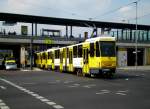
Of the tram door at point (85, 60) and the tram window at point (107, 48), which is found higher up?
the tram window at point (107, 48)

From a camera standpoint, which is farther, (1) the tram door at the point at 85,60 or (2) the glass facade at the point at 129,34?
(2) the glass facade at the point at 129,34

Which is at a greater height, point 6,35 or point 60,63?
point 6,35

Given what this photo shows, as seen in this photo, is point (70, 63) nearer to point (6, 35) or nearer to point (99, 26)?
point (6, 35)

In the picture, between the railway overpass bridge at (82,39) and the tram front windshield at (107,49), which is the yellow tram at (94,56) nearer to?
the tram front windshield at (107,49)

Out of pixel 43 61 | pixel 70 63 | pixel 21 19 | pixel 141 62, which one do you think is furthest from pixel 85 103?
pixel 141 62

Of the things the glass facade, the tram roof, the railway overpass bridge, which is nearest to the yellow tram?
the railway overpass bridge

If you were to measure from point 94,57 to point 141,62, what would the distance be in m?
62.9

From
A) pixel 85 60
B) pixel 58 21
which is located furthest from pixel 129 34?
pixel 85 60

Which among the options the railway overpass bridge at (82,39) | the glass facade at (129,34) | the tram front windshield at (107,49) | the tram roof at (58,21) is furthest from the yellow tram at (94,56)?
the glass facade at (129,34)

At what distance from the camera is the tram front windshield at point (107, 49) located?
3170 centimetres

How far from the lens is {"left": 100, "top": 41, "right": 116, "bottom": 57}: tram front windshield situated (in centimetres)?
3170

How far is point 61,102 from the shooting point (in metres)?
14.9

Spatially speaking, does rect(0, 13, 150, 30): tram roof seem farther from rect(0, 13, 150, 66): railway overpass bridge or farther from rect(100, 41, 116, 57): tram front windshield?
rect(100, 41, 116, 57): tram front windshield

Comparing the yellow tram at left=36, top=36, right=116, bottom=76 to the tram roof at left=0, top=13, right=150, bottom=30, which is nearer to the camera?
the yellow tram at left=36, top=36, right=116, bottom=76
